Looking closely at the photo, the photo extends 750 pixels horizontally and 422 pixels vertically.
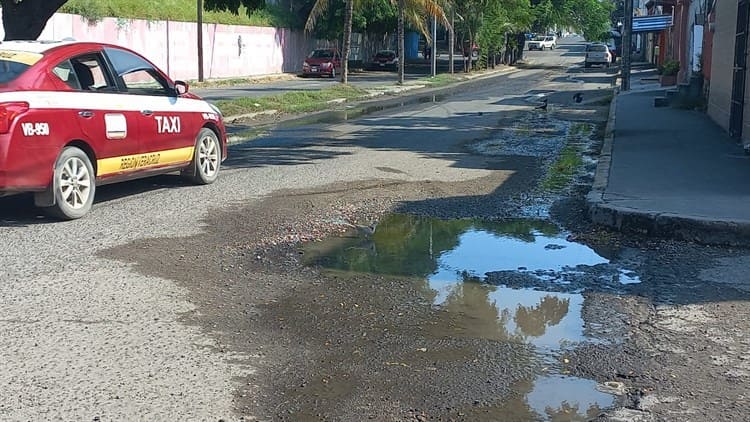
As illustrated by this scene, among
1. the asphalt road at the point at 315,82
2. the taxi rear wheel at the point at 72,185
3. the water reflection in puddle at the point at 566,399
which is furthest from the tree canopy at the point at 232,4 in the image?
the water reflection in puddle at the point at 566,399

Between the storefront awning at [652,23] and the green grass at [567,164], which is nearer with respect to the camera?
the green grass at [567,164]

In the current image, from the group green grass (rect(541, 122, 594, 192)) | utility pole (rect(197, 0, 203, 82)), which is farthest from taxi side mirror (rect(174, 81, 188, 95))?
utility pole (rect(197, 0, 203, 82))

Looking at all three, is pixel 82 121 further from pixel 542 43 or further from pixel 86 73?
pixel 542 43

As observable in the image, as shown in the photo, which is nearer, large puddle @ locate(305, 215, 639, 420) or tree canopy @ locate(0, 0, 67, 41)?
large puddle @ locate(305, 215, 639, 420)

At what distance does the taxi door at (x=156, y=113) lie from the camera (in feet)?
32.1

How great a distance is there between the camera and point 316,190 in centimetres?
1097

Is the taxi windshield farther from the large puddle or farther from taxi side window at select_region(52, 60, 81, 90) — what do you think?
the large puddle

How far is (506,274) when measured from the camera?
7.27 metres

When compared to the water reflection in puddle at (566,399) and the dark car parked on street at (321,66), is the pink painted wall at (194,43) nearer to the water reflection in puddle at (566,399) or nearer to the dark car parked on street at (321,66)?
the dark car parked on street at (321,66)

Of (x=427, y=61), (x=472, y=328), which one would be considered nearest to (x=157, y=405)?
(x=472, y=328)

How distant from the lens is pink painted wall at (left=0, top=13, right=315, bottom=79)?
36.2 metres

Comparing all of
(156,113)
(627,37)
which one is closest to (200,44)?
(627,37)

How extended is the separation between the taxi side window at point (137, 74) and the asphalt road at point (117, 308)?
1.22 meters

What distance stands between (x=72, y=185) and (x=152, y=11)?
111 ft
